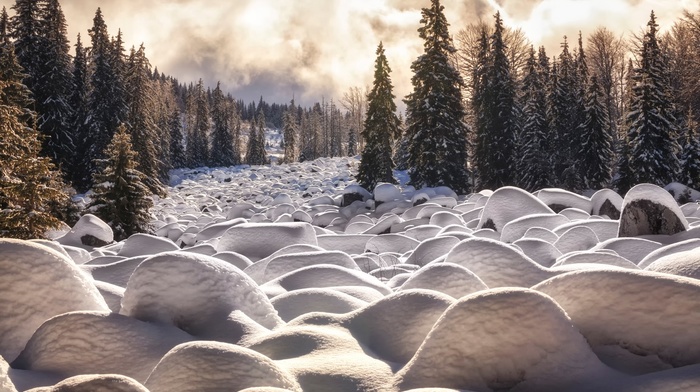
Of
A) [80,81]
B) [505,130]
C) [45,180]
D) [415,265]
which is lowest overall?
[415,265]

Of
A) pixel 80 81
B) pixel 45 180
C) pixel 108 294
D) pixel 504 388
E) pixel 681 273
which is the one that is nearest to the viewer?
pixel 504 388

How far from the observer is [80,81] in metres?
38.5

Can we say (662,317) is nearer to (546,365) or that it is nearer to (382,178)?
(546,365)

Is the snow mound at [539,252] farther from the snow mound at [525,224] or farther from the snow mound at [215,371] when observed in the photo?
the snow mound at [215,371]

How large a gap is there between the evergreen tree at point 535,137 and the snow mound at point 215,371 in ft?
89.3

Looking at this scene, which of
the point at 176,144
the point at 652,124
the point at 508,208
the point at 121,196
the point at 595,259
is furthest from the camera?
the point at 176,144

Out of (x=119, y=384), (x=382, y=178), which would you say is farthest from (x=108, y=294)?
(x=382, y=178)

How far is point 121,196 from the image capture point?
16719 millimetres

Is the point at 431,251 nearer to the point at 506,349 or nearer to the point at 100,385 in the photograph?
the point at 506,349

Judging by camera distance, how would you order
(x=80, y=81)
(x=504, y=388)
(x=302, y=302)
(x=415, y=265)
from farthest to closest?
1. (x=80, y=81)
2. (x=415, y=265)
3. (x=302, y=302)
4. (x=504, y=388)

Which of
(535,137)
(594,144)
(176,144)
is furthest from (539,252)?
(176,144)

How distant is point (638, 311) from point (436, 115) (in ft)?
82.1

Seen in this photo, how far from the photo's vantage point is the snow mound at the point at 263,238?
23.3ft

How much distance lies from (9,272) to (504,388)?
2.42 m
